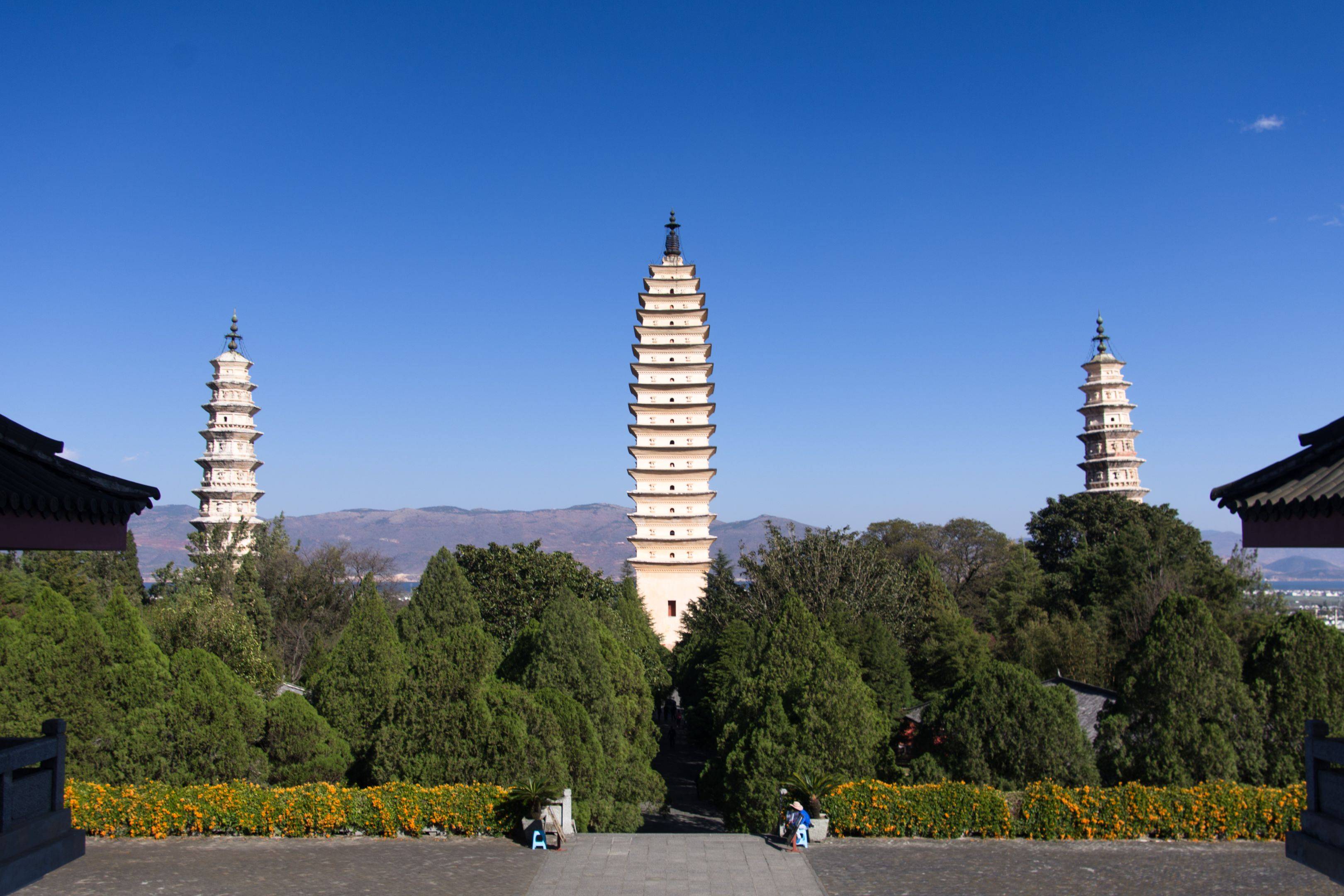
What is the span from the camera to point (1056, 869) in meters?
11.6

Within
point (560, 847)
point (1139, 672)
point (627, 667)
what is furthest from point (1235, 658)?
point (627, 667)

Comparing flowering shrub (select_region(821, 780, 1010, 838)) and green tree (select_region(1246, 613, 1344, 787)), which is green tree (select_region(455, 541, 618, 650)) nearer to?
flowering shrub (select_region(821, 780, 1010, 838))

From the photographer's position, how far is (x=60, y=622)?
15258 millimetres

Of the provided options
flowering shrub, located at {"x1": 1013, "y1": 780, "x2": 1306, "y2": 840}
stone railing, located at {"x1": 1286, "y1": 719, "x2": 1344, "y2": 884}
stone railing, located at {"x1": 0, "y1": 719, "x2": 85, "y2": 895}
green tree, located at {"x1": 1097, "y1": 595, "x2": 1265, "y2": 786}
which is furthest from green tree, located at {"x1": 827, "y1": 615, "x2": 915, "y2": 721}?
stone railing, located at {"x1": 0, "y1": 719, "x2": 85, "y2": 895}

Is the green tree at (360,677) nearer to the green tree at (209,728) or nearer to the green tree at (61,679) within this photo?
the green tree at (209,728)

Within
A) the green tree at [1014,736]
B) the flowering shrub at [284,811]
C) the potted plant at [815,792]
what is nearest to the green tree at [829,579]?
the green tree at [1014,736]

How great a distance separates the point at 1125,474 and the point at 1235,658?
45238 millimetres

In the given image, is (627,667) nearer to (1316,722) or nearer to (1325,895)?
(1325,895)

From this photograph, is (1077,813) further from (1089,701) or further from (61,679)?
(61,679)

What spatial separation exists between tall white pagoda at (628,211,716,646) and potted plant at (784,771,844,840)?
1270 inches

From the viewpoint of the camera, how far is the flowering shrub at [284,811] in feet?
42.7

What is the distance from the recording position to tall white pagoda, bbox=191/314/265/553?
55.6 metres

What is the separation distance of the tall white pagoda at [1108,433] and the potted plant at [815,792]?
47.1m

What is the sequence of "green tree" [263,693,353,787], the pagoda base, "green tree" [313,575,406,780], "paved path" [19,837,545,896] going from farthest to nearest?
the pagoda base → "green tree" [313,575,406,780] → "green tree" [263,693,353,787] → "paved path" [19,837,545,896]
